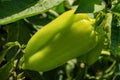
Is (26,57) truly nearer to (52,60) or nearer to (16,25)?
(52,60)

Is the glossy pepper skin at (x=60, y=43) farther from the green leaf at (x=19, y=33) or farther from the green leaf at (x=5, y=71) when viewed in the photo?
the green leaf at (x=19, y=33)

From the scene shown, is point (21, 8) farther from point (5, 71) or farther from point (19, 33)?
point (19, 33)

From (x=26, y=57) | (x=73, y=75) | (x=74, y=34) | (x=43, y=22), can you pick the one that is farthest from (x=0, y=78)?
(x=73, y=75)

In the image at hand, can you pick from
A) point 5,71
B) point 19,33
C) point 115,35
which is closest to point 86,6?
point 115,35

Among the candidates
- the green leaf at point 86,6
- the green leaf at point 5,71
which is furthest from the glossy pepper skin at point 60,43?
the green leaf at point 5,71

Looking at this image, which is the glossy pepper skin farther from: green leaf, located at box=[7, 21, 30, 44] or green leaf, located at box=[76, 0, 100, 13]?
green leaf, located at box=[7, 21, 30, 44]
